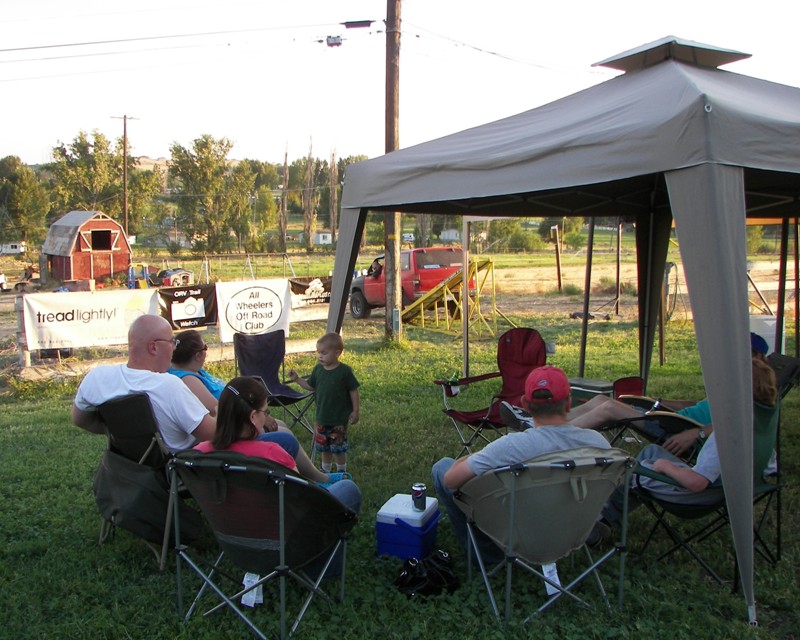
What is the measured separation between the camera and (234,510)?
8.89 feet

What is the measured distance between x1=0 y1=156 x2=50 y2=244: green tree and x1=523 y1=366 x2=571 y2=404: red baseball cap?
48.8 meters

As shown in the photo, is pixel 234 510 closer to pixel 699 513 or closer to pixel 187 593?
pixel 187 593

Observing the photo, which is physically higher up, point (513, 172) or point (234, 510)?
point (513, 172)

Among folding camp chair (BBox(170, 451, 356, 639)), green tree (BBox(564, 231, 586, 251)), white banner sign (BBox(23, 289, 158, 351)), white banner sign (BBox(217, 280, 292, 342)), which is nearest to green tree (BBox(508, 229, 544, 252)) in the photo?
green tree (BBox(564, 231, 586, 251))

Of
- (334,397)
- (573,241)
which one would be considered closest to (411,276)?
(334,397)

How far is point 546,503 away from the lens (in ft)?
8.92

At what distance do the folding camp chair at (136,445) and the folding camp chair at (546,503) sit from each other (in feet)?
4.82

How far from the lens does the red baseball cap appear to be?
111 inches

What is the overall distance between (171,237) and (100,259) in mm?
30582

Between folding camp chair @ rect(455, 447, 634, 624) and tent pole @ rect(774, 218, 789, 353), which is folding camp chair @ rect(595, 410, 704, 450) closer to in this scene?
folding camp chair @ rect(455, 447, 634, 624)

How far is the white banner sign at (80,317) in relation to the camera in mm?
7590

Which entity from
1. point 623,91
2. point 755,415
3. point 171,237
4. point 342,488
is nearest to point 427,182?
point 623,91

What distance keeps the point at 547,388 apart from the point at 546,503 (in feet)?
1.50

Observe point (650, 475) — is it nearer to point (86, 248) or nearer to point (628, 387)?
point (628, 387)
